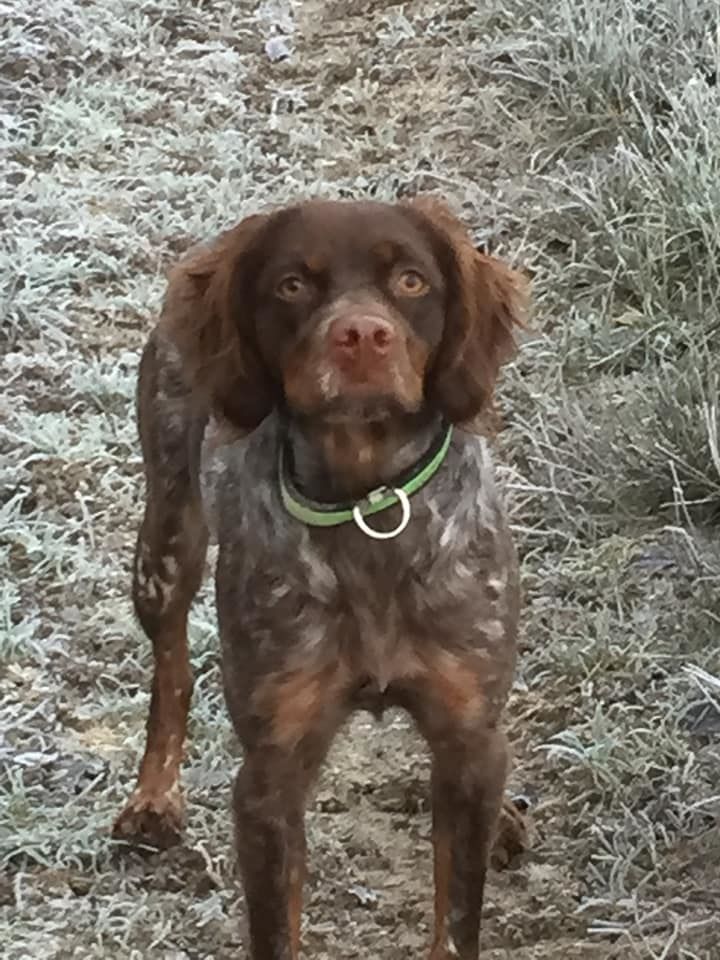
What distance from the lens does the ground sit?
12.6ft

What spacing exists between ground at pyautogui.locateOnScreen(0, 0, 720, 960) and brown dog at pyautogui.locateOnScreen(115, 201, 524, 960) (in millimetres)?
597

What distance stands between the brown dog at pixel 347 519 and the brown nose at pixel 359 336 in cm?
9

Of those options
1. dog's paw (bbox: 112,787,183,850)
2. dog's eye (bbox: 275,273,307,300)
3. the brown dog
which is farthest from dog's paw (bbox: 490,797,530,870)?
dog's eye (bbox: 275,273,307,300)

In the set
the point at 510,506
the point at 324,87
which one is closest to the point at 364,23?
the point at 324,87

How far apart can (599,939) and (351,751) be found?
2.53 ft

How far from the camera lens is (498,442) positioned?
5.15 metres

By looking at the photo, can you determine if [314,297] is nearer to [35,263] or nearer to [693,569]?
[693,569]

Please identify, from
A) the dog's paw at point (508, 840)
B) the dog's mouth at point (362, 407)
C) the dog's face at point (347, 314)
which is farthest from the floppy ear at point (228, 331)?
the dog's paw at point (508, 840)

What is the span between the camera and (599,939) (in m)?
3.67

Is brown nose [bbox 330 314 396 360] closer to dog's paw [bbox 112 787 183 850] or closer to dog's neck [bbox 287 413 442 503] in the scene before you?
dog's neck [bbox 287 413 442 503]

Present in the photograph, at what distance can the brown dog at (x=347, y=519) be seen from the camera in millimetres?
2977

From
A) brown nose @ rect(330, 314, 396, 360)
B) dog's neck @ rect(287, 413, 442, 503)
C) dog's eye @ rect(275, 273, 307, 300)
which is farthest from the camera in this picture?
dog's neck @ rect(287, 413, 442, 503)

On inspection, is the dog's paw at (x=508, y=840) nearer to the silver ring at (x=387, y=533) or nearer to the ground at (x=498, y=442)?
the ground at (x=498, y=442)

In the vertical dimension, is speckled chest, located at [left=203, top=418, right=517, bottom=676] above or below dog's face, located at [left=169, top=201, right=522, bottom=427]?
below
